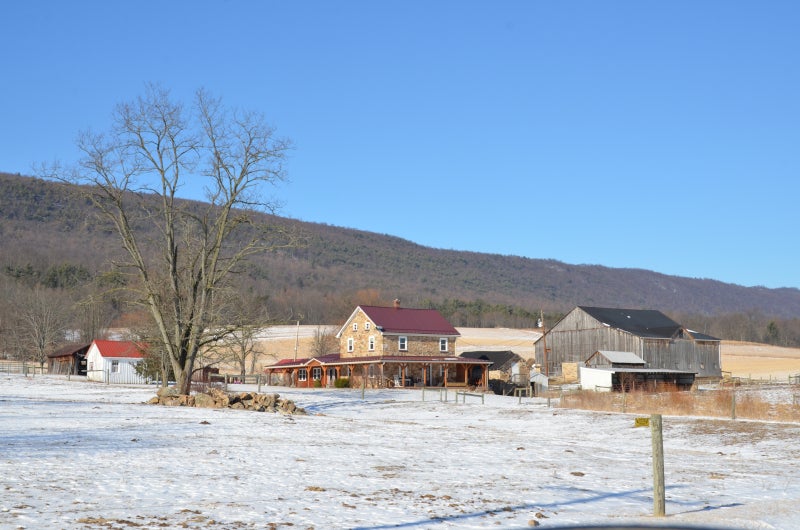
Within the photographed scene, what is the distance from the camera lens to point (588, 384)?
65.9 m

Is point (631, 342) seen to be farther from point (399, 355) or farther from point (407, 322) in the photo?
point (399, 355)

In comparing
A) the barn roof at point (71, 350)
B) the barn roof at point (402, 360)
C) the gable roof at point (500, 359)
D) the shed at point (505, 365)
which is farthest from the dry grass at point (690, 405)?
the barn roof at point (71, 350)

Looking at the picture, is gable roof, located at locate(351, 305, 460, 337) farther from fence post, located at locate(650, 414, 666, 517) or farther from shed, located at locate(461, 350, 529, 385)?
fence post, located at locate(650, 414, 666, 517)

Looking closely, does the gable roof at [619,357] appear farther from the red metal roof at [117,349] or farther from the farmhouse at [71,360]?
the farmhouse at [71,360]

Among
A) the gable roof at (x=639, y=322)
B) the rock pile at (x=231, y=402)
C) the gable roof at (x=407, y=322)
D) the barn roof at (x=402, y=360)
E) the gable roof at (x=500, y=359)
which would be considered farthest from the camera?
the gable roof at (x=500, y=359)

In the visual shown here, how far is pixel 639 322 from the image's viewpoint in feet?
265

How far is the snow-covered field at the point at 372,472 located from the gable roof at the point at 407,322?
3885cm

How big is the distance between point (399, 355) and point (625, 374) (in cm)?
1919

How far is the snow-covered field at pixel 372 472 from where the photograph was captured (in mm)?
13828

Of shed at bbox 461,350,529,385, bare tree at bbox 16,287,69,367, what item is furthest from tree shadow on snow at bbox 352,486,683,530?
bare tree at bbox 16,287,69,367

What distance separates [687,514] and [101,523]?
955 centimetres

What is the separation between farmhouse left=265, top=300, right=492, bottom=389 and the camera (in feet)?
242

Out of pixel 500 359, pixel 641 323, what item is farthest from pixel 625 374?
pixel 500 359

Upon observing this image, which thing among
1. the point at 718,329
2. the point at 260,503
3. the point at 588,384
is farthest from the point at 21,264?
the point at 260,503
